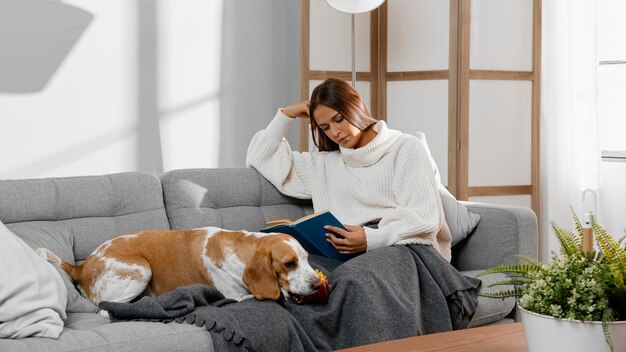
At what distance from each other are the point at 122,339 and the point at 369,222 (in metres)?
1.21

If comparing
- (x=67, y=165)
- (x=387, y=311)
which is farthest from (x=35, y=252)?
(x=67, y=165)

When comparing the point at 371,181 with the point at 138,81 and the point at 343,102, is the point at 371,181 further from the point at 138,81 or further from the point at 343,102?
the point at 138,81

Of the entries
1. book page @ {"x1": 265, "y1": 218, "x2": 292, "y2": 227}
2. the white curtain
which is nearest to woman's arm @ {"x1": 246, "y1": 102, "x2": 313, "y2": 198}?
book page @ {"x1": 265, "y1": 218, "x2": 292, "y2": 227}

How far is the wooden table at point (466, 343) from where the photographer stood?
1900 mm

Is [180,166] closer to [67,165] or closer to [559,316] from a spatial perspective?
[67,165]

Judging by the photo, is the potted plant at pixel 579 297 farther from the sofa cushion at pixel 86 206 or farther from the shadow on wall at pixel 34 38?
the shadow on wall at pixel 34 38

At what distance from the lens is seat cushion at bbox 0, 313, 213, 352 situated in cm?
214

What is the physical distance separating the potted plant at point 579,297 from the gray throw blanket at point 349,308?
90cm

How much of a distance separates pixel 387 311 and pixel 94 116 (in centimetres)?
235

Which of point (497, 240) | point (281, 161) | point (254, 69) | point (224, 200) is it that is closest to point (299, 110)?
point (281, 161)

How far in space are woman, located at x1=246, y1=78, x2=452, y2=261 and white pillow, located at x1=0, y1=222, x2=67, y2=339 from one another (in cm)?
96

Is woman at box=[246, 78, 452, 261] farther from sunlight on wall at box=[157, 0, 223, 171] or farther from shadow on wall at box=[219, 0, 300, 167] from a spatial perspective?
shadow on wall at box=[219, 0, 300, 167]

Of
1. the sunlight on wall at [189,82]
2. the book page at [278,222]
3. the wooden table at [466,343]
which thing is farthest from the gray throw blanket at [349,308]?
the sunlight on wall at [189,82]

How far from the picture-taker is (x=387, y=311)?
8.95 ft
